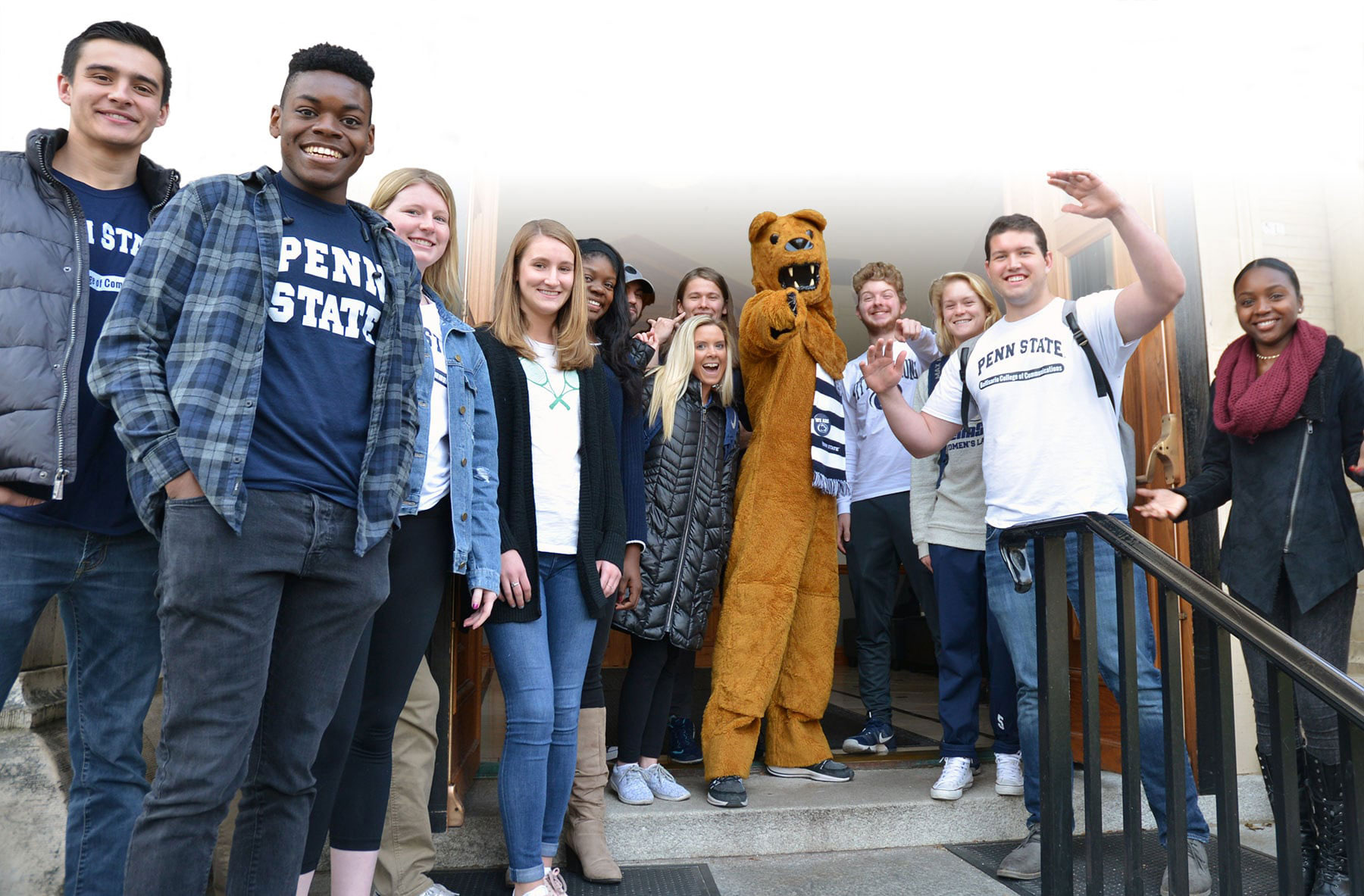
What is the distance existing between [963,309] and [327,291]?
2204mm

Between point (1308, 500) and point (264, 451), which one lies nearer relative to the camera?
point (264, 451)

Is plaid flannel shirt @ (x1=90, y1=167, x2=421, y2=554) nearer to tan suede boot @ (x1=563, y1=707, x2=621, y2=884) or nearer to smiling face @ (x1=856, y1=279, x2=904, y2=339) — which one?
tan suede boot @ (x1=563, y1=707, x2=621, y2=884)

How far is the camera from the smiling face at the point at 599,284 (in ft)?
9.09

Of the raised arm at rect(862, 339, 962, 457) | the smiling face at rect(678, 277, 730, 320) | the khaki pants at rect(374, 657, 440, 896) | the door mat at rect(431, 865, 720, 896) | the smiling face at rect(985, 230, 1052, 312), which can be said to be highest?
the smiling face at rect(678, 277, 730, 320)

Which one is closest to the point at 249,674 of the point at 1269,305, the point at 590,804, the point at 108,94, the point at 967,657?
the point at 108,94

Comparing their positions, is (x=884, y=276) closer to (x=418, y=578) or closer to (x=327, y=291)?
(x=418, y=578)

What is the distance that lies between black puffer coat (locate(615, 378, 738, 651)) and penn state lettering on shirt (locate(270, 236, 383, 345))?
4.15 ft

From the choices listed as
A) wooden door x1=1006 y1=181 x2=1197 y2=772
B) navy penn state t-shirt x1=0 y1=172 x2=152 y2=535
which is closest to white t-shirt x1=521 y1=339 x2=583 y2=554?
navy penn state t-shirt x1=0 y1=172 x2=152 y2=535

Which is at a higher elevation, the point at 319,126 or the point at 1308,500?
the point at 319,126

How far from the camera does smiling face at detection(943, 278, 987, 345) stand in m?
3.12

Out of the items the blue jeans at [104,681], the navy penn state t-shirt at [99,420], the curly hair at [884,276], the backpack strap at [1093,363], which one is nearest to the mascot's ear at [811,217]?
the curly hair at [884,276]

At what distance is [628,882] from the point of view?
2.41m

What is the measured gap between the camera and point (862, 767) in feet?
10.4

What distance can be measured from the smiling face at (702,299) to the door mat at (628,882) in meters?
1.80
